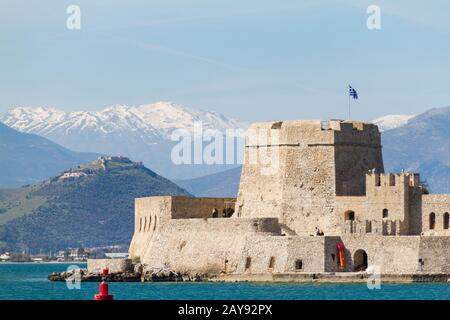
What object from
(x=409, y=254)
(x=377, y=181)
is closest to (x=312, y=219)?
(x=377, y=181)

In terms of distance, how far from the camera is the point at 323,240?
71.9 meters

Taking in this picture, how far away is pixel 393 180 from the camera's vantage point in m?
75.0

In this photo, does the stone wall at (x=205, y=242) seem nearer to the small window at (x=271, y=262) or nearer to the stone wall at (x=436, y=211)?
the small window at (x=271, y=262)

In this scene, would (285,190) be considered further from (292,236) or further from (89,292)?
(89,292)

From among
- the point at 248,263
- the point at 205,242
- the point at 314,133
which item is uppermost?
the point at 314,133

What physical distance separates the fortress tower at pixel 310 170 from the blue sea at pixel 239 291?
6.43 meters

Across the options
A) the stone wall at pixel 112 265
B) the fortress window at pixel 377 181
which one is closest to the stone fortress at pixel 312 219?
the fortress window at pixel 377 181

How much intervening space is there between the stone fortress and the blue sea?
205cm

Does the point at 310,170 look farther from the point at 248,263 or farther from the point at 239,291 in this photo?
the point at 239,291

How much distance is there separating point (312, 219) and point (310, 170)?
2554 millimetres

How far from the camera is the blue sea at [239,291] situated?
202 feet

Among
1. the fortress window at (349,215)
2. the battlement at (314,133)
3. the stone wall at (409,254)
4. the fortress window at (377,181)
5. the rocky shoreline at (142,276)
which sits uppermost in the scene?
the battlement at (314,133)

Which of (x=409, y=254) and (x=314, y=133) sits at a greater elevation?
(x=314, y=133)
